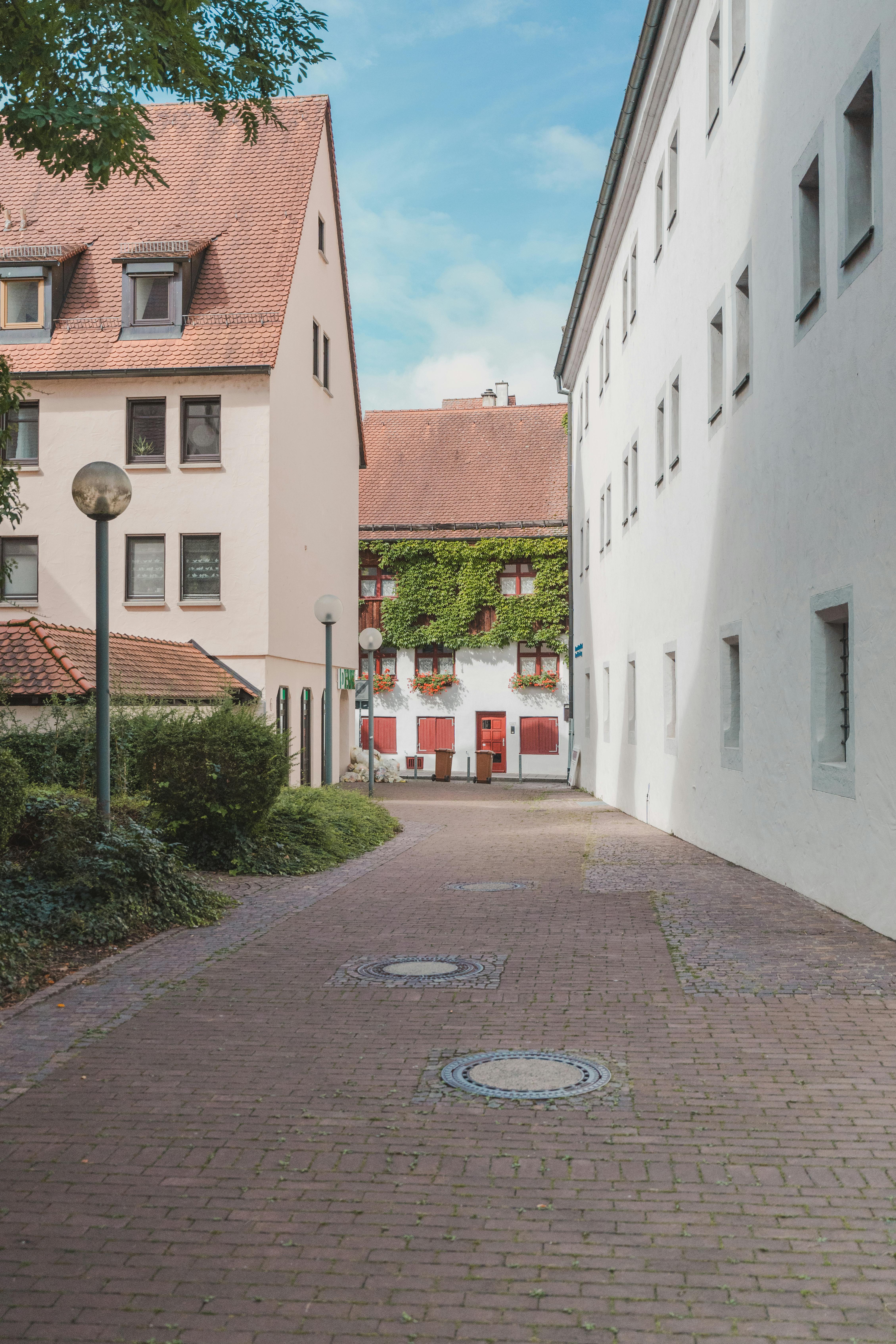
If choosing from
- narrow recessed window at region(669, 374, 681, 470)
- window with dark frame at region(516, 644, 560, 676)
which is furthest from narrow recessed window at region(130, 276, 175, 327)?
window with dark frame at region(516, 644, 560, 676)

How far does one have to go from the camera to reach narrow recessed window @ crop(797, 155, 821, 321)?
11.3 m

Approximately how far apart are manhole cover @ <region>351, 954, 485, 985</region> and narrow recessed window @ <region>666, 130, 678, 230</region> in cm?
1297

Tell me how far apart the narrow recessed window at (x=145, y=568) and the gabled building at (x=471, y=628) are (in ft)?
56.3

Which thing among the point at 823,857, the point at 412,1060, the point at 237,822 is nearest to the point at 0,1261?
the point at 412,1060

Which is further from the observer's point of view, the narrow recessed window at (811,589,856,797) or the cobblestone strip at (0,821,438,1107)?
the narrow recessed window at (811,589,856,797)

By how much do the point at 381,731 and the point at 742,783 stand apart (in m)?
31.1

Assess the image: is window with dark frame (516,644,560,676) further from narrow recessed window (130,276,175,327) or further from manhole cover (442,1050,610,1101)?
manhole cover (442,1050,610,1101)

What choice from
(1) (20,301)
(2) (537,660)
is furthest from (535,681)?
(1) (20,301)

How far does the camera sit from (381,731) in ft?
145

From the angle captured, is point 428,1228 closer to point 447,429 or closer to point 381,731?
point 381,731

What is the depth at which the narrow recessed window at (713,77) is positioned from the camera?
1518cm

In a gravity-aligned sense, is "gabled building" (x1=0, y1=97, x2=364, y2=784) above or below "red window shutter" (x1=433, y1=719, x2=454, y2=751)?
above

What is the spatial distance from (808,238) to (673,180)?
7.69 metres

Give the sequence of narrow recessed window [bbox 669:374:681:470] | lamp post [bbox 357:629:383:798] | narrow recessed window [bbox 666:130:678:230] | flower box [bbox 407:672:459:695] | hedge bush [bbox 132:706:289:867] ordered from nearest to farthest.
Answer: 1. hedge bush [bbox 132:706:289:867]
2. narrow recessed window [bbox 669:374:681:470]
3. narrow recessed window [bbox 666:130:678:230]
4. lamp post [bbox 357:629:383:798]
5. flower box [bbox 407:672:459:695]
